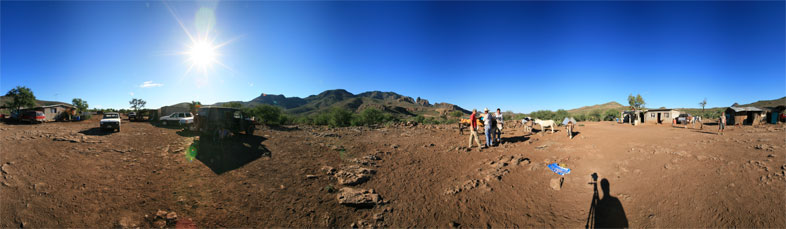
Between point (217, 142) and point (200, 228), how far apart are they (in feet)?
20.7

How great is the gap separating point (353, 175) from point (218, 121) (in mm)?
6912

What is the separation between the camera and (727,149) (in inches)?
246

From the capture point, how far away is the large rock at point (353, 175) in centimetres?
608

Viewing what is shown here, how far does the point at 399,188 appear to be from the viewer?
5938 mm

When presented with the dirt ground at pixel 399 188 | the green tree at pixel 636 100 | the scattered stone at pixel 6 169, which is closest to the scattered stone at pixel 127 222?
the dirt ground at pixel 399 188

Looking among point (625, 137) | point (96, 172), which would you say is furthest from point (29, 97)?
point (625, 137)

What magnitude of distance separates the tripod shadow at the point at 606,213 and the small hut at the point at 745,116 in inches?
1016

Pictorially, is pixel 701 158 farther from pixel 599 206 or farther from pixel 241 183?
pixel 241 183

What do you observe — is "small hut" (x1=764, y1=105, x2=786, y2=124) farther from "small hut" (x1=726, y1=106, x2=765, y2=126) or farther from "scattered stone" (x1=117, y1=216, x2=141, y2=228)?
"scattered stone" (x1=117, y1=216, x2=141, y2=228)

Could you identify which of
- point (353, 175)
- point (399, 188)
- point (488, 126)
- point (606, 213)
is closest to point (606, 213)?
point (606, 213)

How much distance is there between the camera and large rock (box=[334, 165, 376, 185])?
6.08 metres

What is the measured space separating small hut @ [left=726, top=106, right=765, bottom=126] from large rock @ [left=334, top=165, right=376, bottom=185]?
98.1 ft

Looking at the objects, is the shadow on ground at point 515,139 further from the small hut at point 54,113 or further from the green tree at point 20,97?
the green tree at point 20,97

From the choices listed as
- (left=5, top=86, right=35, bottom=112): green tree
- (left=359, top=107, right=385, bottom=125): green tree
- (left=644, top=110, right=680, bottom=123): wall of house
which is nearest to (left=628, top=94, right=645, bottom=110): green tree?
(left=644, top=110, right=680, bottom=123): wall of house
